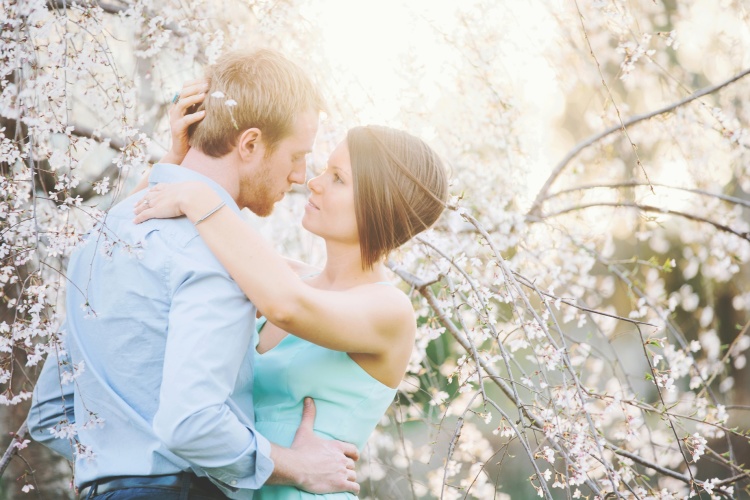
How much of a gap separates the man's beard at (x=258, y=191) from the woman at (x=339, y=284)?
175 mm

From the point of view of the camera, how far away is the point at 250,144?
1845mm

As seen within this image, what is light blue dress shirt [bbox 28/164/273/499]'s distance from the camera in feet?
4.62

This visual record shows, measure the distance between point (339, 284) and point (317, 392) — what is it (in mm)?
338

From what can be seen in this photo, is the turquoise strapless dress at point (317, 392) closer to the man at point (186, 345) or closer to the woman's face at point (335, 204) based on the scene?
the man at point (186, 345)

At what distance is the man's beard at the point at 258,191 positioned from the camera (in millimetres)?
1883

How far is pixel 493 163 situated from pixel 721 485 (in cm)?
222

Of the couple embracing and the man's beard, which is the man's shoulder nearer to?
the couple embracing

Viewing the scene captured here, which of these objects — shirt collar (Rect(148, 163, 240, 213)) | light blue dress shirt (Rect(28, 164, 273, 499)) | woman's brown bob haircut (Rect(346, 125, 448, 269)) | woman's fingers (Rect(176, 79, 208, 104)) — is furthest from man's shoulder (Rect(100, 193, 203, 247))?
woman's brown bob haircut (Rect(346, 125, 448, 269))

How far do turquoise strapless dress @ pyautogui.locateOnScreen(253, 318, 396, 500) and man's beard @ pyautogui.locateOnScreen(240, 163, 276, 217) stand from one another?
37 cm

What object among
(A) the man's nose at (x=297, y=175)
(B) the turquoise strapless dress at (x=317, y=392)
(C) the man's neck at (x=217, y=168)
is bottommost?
(B) the turquoise strapless dress at (x=317, y=392)

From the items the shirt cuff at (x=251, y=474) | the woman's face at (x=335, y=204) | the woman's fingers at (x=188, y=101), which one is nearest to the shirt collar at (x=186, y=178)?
the woman's fingers at (x=188, y=101)

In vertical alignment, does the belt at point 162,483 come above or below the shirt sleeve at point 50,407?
above

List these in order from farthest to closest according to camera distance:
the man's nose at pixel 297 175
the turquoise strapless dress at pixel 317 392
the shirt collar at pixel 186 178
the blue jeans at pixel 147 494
Answer: the man's nose at pixel 297 175 → the turquoise strapless dress at pixel 317 392 → the shirt collar at pixel 186 178 → the blue jeans at pixel 147 494

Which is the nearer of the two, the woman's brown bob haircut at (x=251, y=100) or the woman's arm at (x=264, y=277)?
the woman's arm at (x=264, y=277)
